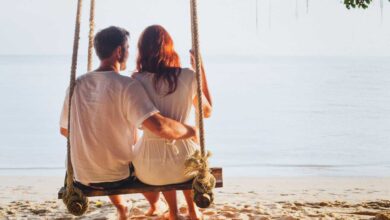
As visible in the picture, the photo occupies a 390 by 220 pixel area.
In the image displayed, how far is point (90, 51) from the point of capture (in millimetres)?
3398

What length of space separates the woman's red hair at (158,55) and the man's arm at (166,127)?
0.19 metres

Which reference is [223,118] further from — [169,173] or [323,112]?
[169,173]

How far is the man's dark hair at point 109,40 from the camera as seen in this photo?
114 inches

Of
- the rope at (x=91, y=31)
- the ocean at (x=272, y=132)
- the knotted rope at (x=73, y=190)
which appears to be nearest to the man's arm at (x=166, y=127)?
the knotted rope at (x=73, y=190)

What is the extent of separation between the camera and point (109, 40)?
114 inches

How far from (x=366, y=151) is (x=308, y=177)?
110 inches

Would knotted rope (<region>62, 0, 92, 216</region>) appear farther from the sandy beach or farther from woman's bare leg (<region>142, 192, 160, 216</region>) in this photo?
the sandy beach

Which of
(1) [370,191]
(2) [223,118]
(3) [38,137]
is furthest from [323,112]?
(1) [370,191]

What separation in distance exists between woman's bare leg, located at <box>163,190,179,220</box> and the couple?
0.23m

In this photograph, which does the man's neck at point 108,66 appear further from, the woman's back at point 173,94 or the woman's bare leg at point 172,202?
Result: the woman's bare leg at point 172,202

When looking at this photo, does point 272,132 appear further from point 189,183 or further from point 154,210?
point 189,183

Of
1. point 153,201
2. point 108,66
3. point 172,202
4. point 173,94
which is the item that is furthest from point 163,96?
point 153,201

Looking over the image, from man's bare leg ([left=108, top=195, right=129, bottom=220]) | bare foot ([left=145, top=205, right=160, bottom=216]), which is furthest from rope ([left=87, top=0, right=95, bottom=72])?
bare foot ([left=145, top=205, right=160, bottom=216])

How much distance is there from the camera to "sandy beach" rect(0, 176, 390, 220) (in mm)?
4227
